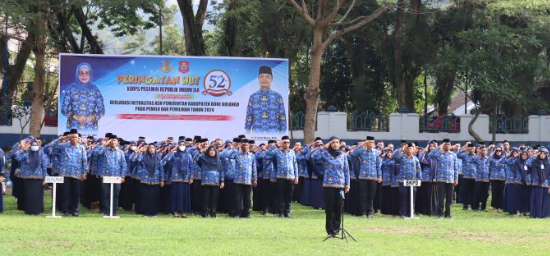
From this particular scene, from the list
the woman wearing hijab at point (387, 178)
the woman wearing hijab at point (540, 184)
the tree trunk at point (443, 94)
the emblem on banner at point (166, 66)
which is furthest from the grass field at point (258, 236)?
the tree trunk at point (443, 94)

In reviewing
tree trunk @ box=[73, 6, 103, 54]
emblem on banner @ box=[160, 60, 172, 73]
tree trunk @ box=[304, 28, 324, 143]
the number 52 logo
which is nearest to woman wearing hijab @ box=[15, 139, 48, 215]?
emblem on banner @ box=[160, 60, 172, 73]

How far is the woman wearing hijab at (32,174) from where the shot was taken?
1984 centimetres

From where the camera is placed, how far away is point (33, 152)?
19875 mm

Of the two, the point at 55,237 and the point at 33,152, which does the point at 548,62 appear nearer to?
the point at 33,152

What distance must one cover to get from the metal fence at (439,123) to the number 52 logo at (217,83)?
10904 mm

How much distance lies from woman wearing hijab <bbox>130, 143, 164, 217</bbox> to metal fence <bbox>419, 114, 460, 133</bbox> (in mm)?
15496

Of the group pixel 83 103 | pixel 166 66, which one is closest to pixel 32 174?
pixel 83 103

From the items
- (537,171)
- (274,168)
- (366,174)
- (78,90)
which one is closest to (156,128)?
(78,90)

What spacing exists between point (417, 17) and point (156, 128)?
15.0 meters

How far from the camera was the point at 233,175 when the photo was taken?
2067cm

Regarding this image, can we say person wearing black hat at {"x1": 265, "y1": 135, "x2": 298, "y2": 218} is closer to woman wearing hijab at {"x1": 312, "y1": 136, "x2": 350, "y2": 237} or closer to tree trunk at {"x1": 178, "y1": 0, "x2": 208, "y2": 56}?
woman wearing hijab at {"x1": 312, "y1": 136, "x2": 350, "y2": 237}

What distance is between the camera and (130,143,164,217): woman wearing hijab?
20.5 m

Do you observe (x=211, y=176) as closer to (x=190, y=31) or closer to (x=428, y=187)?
(x=428, y=187)

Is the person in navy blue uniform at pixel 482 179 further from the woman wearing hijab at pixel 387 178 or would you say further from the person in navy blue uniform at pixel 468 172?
the woman wearing hijab at pixel 387 178
